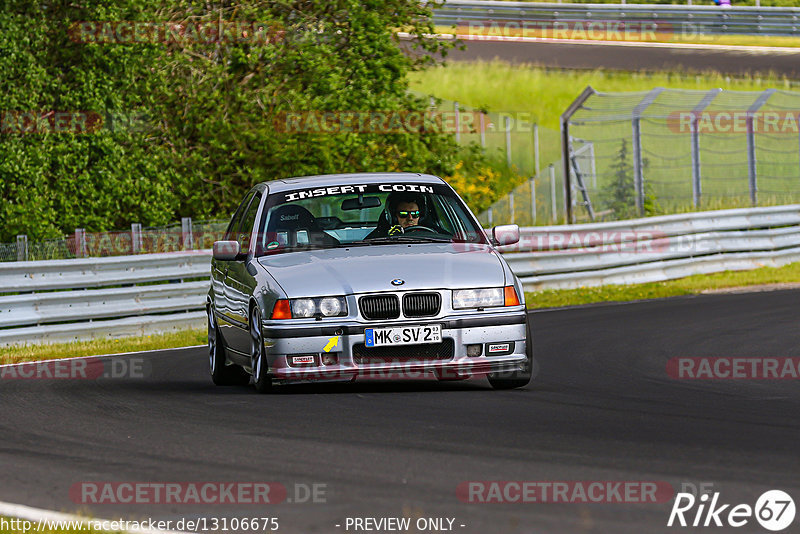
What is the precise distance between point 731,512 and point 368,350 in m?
4.08

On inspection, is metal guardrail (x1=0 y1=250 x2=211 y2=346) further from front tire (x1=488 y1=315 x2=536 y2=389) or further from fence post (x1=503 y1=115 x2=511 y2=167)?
fence post (x1=503 y1=115 x2=511 y2=167)

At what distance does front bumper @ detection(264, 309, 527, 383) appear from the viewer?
9.21 m

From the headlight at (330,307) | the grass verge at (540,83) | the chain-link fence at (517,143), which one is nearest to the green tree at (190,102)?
the chain-link fence at (517,143)

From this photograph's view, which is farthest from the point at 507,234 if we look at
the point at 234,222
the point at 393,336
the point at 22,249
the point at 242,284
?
the point at 22,249

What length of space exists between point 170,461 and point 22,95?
54.4 ft

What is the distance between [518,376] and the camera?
9.65 meters

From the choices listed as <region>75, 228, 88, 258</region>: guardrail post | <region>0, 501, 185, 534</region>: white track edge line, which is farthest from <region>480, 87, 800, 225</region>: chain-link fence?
<region>0, 501, 185, 534</region>: white track edge line

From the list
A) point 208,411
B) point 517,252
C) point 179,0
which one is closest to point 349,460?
point 208,411

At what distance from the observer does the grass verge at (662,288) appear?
1992 cm

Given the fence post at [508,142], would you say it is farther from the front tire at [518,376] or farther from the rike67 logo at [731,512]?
the rike67 logo at [731,512]

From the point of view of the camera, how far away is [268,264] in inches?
395

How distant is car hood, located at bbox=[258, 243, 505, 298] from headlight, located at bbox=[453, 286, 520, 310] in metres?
0.04

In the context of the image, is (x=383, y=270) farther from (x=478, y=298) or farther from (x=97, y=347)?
(x=97, y=347)

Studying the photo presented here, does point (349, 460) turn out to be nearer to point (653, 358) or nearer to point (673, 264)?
point (653, 358)
